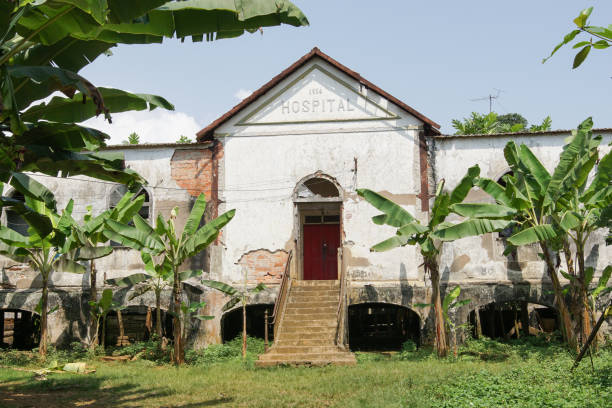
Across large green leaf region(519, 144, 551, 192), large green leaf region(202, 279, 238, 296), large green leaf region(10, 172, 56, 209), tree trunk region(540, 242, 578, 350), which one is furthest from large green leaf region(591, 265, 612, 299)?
large green leaf region(10, 172, 56, 209)

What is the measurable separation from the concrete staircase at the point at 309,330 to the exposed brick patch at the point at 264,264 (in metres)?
0.57

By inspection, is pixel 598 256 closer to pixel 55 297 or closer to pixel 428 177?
A: pixel 428 177

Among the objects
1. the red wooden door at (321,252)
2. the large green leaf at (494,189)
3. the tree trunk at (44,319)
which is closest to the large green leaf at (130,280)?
the tree trunk at (44,319)

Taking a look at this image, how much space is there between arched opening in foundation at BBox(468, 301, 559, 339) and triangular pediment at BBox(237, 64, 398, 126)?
7.11 metres

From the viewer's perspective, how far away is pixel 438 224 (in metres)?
14.8

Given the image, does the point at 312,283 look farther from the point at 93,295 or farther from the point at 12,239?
the point at 12,239

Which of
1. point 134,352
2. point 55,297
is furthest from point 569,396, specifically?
point 55,297

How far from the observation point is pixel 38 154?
8.20m

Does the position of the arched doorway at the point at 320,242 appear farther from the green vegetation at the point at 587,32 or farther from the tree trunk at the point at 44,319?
the green vegetation at the point at 587,32

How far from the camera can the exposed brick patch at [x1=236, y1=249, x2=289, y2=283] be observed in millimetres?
17156

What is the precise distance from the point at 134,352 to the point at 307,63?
921 cm

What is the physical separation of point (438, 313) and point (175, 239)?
6.57 m

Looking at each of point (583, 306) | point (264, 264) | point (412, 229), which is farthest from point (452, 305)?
point (264, 264)

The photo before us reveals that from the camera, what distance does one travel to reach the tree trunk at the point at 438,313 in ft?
48.5
